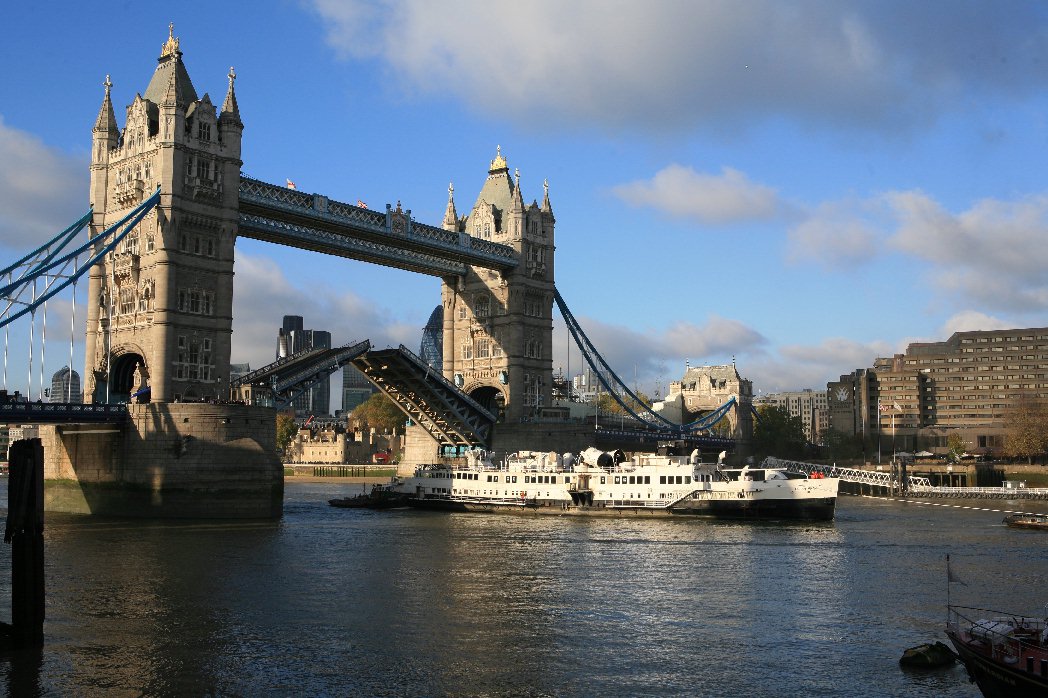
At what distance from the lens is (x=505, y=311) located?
102312mm

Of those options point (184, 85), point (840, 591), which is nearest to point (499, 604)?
point (840, 591)

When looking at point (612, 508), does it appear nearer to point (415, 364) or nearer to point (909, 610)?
point (415, 364)

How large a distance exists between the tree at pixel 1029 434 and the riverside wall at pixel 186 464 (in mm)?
92566

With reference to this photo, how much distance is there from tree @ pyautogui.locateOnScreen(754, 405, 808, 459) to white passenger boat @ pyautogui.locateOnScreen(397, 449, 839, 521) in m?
79.1

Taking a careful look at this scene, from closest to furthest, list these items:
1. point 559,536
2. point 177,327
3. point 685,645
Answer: point 685,645 < point 559,536 < point 177,327

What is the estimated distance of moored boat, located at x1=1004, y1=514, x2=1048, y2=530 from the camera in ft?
212

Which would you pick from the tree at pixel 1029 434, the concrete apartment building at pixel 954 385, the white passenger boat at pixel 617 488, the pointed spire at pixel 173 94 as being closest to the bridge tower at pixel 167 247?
the pointed spire at pixel 173 94

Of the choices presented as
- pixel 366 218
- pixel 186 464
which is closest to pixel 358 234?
pixel 366 218

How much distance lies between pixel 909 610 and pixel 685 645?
9768 millimetres

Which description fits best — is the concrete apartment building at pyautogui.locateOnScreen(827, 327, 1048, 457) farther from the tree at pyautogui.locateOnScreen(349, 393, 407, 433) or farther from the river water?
the river water

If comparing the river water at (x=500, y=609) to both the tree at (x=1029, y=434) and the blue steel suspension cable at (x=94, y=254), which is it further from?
the tree at (x=1029, y=434)

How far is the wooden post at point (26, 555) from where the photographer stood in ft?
95.2

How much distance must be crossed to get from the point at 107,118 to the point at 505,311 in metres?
40.4

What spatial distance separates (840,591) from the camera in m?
39.3
